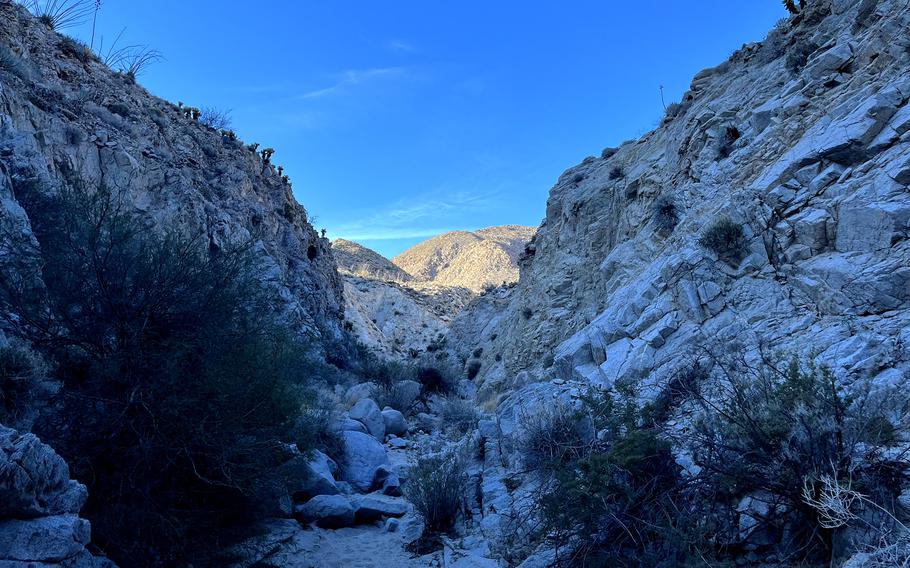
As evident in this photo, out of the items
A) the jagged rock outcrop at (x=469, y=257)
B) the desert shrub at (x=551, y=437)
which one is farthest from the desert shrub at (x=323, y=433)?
the jagged rock outcrop at (x=469, y=257)

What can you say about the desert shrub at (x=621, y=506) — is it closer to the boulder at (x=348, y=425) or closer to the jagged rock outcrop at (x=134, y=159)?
the jagged rock outcrop at (x=134, y=159)

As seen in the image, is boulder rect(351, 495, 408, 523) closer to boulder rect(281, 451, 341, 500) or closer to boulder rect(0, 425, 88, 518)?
boulder rect(281, 451, 341, 500)

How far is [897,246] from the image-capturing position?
21.7ft

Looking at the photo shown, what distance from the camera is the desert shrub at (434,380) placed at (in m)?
22.8

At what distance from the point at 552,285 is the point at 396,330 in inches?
1178

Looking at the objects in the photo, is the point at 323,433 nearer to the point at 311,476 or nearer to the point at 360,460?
the point at 360,460

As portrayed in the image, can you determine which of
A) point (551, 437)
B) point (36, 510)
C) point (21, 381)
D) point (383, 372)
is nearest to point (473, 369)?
point (383, 372)

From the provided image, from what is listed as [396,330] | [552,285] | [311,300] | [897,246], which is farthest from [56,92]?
[396,330]

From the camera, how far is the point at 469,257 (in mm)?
94125

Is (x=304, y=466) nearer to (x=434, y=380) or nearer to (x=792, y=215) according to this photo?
(x=792, y=215)

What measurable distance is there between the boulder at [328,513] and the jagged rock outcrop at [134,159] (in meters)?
3.04

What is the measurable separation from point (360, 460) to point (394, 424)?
13.8 ft

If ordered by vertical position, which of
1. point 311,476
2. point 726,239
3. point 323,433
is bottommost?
point 311,476

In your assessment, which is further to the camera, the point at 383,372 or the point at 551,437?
the point at 383,372
